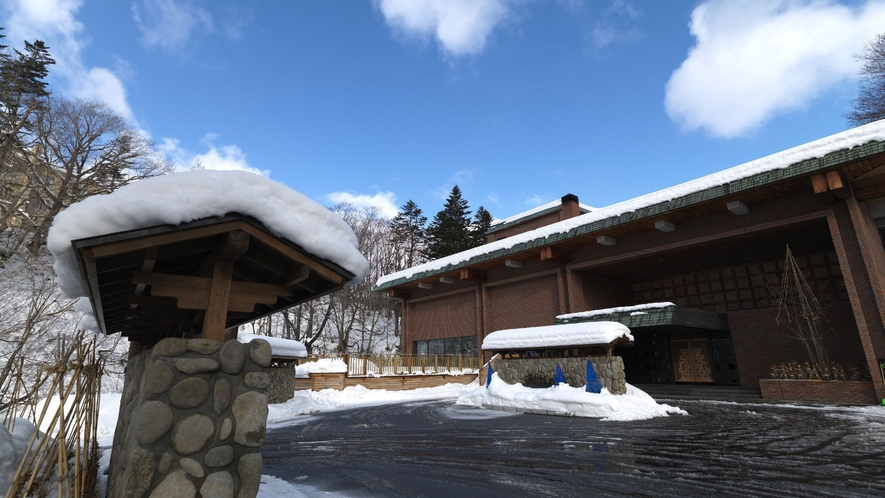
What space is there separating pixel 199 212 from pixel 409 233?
148ft

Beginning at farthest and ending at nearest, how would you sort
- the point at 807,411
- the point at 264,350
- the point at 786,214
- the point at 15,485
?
the point at 786,214 < the point at 807,411 < the point at 264,350 < the point at 15,485

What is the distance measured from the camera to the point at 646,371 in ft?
68.4

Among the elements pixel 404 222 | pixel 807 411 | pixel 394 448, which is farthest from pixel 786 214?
pixel 404 222

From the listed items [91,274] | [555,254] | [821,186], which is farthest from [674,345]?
[91,274]

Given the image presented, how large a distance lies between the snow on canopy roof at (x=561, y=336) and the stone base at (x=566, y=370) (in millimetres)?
512

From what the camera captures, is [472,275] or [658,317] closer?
[658,317]

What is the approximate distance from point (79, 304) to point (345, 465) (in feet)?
13.6

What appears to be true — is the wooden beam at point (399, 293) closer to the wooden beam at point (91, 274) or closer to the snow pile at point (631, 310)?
the snow pile at point (631, 310)

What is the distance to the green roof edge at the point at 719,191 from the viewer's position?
12271 mm

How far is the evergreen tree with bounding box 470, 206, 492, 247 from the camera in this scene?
149ft

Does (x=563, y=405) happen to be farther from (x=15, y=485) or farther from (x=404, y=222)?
(x=404, y=222)

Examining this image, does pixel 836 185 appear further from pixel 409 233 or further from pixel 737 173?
pixel 409 233

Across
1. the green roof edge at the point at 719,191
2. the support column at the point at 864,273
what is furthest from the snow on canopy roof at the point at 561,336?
the support column at the point at 864,273

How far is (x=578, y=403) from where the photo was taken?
38.7 ft
